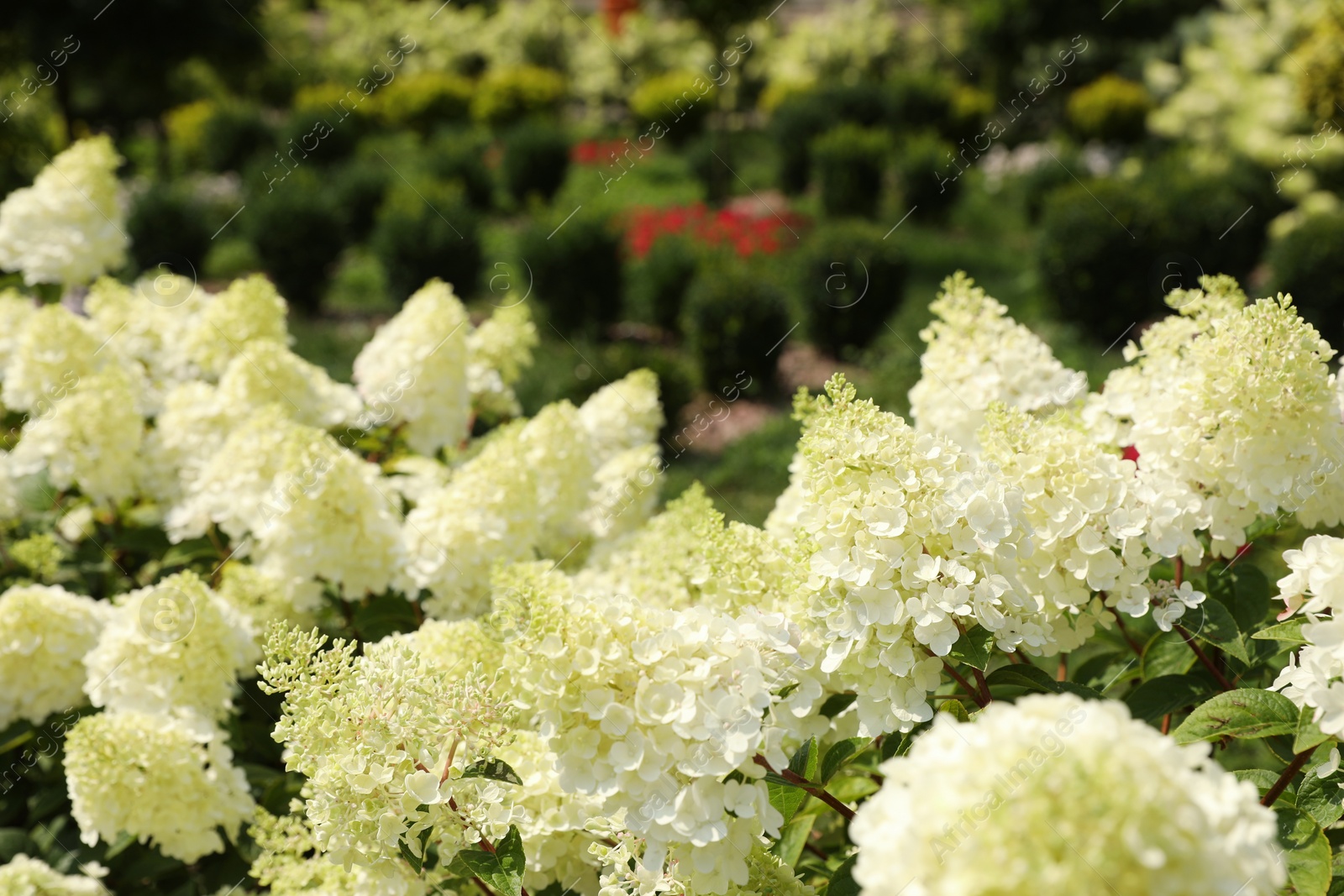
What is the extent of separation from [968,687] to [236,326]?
243cm

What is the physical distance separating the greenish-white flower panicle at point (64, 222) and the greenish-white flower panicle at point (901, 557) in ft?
10.5

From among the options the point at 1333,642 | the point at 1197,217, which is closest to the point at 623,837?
the point at 1333,642

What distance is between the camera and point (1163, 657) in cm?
191

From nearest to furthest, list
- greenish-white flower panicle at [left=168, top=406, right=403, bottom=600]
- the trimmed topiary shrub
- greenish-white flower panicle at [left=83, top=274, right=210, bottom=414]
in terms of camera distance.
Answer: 1. greenish-white flower panicle at [left=168, top=406, right=403, bottom=600]
2. greenish-white flower panicle at [left=83, top=274, right=210, bottom=414]
3. the trimmed topiary shrub

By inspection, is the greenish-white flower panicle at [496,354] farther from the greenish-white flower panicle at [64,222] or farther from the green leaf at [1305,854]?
the green leaf at [1305,854]

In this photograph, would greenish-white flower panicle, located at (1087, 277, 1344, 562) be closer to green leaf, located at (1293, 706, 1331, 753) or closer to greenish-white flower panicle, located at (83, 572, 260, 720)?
green leaf, located at (1293, 706, 1331, 753)

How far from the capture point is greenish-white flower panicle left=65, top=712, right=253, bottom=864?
6.66 ft

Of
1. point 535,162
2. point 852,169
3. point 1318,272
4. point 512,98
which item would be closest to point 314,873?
point 1318,272

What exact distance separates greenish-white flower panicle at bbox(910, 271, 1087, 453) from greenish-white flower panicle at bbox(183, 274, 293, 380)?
1913 mm

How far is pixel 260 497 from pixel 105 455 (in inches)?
23.8

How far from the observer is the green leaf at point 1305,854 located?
1.38 meters

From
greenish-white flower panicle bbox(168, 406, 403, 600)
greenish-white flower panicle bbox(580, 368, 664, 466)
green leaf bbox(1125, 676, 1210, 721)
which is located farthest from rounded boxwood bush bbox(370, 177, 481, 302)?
green leaf bbox(1125, 676, 1210, 721)

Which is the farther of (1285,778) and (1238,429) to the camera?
(1238,429)

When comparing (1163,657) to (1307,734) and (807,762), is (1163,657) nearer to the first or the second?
(1307,734)
